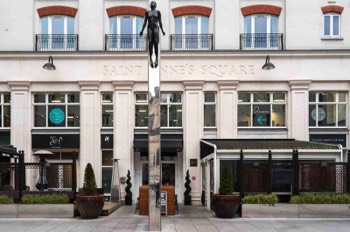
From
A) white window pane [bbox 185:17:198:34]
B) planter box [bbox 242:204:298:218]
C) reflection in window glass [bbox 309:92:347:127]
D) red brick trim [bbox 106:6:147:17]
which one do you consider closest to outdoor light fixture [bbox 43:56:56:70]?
red brick trim [bbox 106:6:147:17]

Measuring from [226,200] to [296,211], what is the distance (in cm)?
300

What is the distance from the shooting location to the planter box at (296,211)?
18.4m

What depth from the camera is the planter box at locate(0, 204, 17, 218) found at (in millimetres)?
18406

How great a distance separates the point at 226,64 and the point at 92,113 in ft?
26.6

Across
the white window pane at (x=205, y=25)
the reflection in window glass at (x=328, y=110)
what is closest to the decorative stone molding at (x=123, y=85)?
the white window pane at (x=205, y=25)

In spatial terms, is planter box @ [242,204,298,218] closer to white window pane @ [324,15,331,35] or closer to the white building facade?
the white building facade

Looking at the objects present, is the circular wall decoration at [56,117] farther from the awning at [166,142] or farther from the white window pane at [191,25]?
the white window pane at [191,25]

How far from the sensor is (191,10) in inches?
1032

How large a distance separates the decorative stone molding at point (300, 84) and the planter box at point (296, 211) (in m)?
8.80

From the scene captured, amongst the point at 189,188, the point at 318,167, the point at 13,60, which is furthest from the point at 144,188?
the point at 13,60

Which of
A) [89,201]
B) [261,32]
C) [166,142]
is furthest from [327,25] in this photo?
[89,201]

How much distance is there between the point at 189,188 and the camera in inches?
979

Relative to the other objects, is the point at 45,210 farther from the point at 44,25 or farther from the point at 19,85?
the point at 44,25

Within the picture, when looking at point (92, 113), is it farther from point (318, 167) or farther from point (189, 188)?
point (318, 167)
